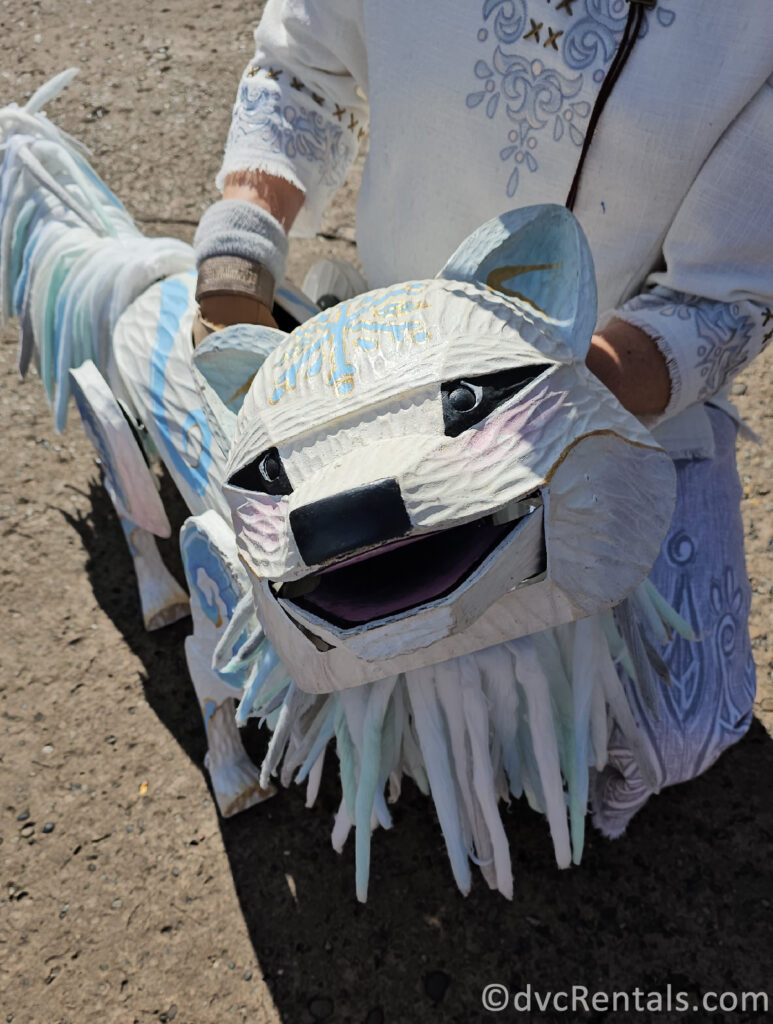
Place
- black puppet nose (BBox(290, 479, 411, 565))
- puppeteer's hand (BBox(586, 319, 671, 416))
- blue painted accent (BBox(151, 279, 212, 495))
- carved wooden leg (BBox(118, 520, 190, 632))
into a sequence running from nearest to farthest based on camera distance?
1. black puppet nose (BBox(290, 479, 411, 565))
2. puppeteer's hand (BBox(586, 319, 671, 416))
3. blue painted accent (BBox(151, 279, 212, 495))
4. carved wooden leg (BBox(118, 520, 190, 632))

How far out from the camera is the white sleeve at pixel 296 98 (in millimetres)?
1543

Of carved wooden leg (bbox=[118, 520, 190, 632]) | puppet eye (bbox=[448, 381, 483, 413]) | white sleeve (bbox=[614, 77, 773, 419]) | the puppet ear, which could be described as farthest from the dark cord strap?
carved wooden leg (bbox=[118, 520, 190, 632])

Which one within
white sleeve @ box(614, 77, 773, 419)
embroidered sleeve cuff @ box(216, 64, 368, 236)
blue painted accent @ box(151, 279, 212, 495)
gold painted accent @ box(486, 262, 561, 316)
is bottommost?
blue painted accent @ box(151, 279, 212, 495)

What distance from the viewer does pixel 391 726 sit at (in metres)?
1.28

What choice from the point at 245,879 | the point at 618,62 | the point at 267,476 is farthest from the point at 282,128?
the point at 245,879

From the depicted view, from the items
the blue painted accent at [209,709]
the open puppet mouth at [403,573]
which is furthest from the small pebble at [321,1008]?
the open puppet mouth at [403,573]

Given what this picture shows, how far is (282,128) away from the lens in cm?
160

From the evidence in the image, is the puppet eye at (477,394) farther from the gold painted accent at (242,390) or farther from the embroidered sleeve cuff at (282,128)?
the embroidered sleeve cuff at (282,128)

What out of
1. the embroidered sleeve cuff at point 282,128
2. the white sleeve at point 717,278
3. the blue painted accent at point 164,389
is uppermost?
the embroidered sleeve cuff at point 282,128

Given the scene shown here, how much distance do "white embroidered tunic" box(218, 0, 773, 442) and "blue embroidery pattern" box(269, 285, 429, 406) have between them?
0.43 metres

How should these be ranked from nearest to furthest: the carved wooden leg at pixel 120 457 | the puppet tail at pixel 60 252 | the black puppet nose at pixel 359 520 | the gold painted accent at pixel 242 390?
the black puppet nose at pixel 359 520, the gold painted accent at pixel 242 390, the carved wooden leg at pixel 120 457, the puppet tail at pixel 60 252

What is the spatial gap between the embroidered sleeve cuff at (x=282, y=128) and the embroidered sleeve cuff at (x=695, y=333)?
0.59 metres

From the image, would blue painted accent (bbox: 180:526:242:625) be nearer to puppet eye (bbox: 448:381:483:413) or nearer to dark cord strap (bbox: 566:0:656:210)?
puppet eye (bbox: 448:381:483:413)

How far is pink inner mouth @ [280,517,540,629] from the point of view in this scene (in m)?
0.98
